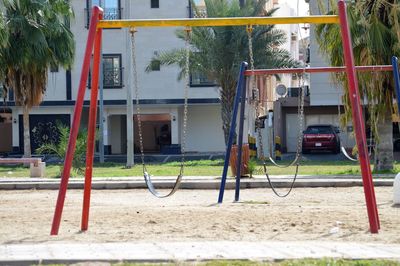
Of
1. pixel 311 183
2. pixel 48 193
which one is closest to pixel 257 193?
pixel 311 183

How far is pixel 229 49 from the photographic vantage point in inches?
1464

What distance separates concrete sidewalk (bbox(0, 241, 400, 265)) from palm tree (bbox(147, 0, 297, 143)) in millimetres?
27656

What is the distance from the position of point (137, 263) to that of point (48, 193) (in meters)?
11.9

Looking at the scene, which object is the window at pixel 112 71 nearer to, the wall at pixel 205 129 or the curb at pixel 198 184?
the wall at pixel 205 129

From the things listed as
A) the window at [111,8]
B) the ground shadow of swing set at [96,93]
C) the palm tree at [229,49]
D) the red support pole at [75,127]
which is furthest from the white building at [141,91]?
the red support pole at [75,127]

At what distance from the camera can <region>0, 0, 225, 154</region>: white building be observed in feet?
150

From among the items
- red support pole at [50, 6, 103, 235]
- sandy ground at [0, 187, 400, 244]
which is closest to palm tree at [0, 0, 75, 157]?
sandy ground at [0, 187, 400, 244]

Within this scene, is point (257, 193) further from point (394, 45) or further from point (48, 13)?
point (48, 13)

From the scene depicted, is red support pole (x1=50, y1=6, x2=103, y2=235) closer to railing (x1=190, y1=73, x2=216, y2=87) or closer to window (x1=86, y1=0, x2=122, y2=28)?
window (x1=86, y1=0, x2=122, y2=28)

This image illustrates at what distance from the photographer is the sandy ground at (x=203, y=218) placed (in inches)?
429

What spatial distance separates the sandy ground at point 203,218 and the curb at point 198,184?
2.09 m

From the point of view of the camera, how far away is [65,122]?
48438 mm

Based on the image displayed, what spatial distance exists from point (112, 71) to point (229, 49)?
11210mm

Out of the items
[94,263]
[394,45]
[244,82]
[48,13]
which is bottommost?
[94,263]
